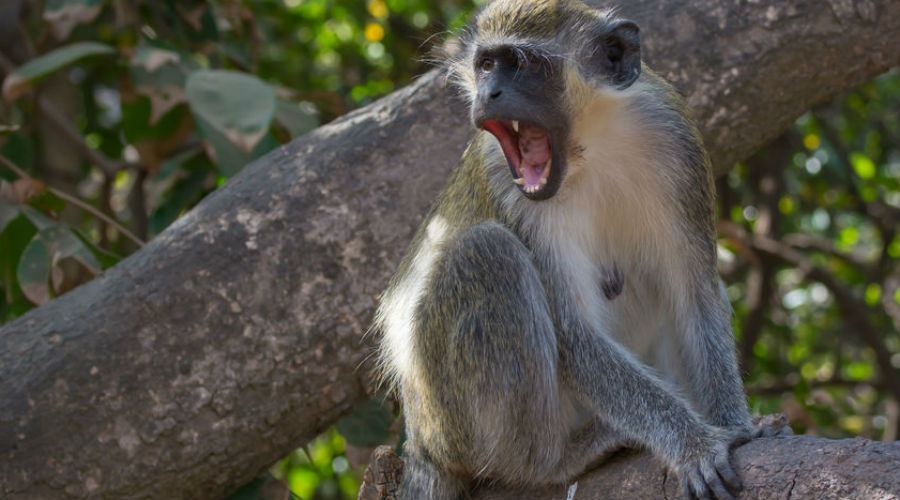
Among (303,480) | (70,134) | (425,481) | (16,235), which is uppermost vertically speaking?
(425,481)

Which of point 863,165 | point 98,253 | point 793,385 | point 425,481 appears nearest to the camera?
point 425,481

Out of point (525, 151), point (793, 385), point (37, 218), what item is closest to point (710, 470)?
point (525, 151)

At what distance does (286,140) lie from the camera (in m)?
5.43

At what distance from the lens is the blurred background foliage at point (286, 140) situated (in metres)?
4.67

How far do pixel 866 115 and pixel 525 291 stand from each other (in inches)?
208

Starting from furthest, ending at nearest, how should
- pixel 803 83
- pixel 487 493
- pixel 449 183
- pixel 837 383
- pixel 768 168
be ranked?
pixel 768 168 → pixel 837 383 → pixel 803 83 → pixel 449 183 → pixel 487 493

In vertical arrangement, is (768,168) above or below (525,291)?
below

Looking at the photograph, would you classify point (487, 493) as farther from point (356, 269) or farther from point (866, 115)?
point (866, 115)

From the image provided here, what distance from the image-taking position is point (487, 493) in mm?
3309

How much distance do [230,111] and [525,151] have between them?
1793mm

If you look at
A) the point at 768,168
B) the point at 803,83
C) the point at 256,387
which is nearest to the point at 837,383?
the point at 768,168

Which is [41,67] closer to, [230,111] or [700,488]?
[230,111]

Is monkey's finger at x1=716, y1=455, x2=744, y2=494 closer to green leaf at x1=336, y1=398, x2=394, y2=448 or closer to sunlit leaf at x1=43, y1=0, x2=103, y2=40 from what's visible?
green leaf at x1=336, y1=398, x2=394, y2=448

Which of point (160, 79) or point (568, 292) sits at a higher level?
point (568, 292)
